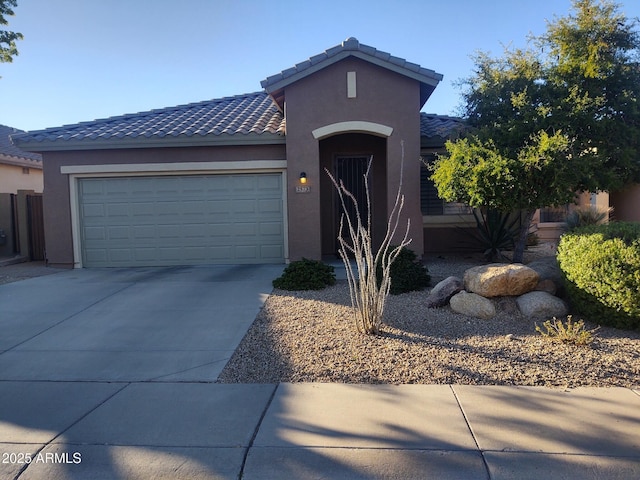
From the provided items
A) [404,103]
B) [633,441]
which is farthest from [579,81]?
[633,441]

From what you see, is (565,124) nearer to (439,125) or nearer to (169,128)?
(439,125)

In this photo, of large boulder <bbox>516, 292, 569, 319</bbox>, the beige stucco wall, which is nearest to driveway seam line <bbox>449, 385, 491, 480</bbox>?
large boulder <bbox>516, 292, 569, 319</bbox>

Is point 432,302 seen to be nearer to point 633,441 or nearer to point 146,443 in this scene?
point 633,441

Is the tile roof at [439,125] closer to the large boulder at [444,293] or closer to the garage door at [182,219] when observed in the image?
the garage door at [182,219]

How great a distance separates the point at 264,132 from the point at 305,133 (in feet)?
3.29

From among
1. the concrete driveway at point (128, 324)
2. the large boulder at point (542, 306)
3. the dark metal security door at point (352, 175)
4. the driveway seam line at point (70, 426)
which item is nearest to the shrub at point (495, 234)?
the dark metal security door at point (352, 175)

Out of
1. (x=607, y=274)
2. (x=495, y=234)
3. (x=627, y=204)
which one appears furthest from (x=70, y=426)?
(x=627, y=204)

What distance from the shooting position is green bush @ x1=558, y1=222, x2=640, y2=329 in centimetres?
615

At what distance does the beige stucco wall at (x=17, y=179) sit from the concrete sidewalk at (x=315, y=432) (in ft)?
53.0

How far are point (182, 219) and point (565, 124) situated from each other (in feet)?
28.5

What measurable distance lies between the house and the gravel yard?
461cm

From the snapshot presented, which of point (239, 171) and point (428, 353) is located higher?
point (239, 171)

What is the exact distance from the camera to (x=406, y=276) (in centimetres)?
868

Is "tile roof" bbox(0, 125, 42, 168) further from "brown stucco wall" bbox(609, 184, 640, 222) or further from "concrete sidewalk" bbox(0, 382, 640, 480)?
"brown stucco wall" bbox(609, 184, 640, 222)
